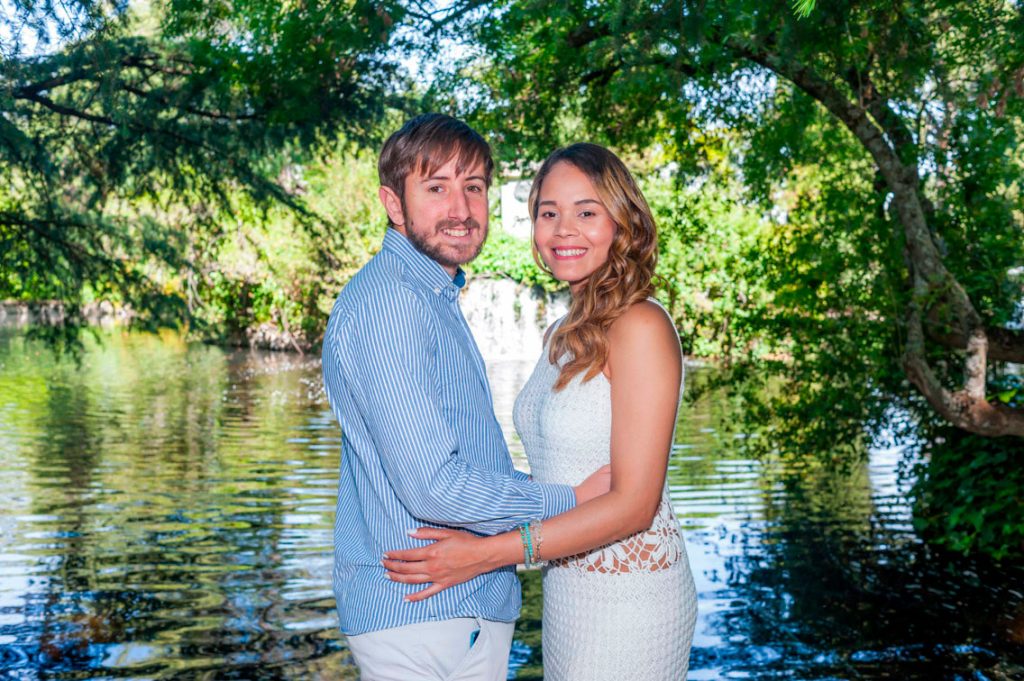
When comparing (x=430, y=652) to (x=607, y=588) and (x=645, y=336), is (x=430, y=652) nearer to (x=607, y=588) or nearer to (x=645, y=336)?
(x=607, y=588)

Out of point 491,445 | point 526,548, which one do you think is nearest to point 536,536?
point 526,548

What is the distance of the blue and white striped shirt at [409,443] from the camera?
6.76ft

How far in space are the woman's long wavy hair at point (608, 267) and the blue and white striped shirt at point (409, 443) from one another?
1.00 ft

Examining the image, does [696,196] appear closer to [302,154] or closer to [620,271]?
[302,154]

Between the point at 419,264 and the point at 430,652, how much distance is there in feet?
2.60

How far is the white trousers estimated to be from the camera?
2.13 meters

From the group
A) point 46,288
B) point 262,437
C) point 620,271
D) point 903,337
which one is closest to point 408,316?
point 620,271

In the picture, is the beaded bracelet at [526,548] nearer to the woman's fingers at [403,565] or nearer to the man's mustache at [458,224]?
the woman's fingers at [403,565]

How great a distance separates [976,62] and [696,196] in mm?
2463

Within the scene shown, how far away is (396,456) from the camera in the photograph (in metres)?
2.06

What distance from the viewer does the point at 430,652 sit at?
214cm

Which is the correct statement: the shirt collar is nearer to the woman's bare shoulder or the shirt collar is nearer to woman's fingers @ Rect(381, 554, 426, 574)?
the woman's bare shoulder

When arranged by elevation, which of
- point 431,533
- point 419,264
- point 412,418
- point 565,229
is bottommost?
point 431,533

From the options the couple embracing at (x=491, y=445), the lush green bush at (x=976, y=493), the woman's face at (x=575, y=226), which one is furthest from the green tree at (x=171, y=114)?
the lush green bush at (x=976, y=493)
